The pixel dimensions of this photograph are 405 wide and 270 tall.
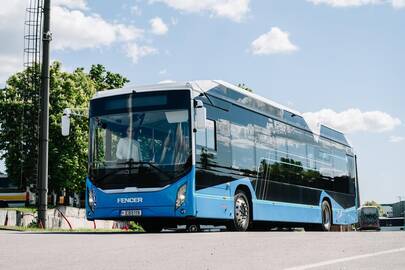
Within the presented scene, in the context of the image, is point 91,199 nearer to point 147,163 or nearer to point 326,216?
point 147,163

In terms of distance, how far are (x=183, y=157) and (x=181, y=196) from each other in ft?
2.75

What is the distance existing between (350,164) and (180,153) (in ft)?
40.9

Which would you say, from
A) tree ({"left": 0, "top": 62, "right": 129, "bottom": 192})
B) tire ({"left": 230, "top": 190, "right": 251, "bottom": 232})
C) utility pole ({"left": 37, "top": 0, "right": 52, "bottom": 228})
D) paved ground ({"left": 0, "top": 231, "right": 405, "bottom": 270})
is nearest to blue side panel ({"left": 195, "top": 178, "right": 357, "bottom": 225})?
tire ({"left": 230, "top": 190, "right": 251, "bottom": 232})

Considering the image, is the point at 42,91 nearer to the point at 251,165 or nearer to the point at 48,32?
the point at 48,32

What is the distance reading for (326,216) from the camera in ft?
74.1

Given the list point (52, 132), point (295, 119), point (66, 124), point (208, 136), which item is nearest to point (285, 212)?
point (295, 119)

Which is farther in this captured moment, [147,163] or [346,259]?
[147,163]

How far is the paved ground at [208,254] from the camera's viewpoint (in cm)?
768

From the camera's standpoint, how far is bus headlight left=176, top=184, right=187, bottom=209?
48.5ft

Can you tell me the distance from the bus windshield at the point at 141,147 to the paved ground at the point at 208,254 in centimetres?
362

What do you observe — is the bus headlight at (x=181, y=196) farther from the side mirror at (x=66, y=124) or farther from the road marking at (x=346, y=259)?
the road marking at (x=346, y=259)

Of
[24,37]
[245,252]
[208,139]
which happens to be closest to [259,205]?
[208,139]

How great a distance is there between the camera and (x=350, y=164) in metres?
25.8

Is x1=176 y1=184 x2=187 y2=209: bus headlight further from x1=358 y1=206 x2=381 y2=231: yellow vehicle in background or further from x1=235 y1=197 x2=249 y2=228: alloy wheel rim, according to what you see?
x1=358 y1=206 x2=381 y2=231: yellow vehicle in background
